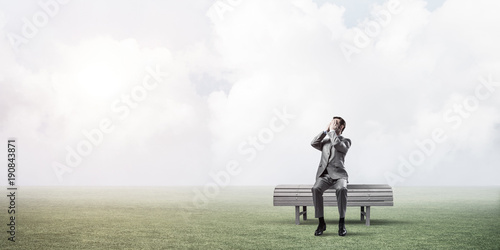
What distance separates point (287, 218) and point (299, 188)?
167cm

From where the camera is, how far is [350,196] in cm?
1185

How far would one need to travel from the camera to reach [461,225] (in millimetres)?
12086

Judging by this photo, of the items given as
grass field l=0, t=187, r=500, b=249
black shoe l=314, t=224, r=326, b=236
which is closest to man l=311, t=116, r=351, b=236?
black shoe l=314, t=224, r=326, b=236

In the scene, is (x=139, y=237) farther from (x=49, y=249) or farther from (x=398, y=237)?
(x=398, y=237)

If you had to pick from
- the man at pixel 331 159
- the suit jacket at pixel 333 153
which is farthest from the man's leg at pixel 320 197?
the suit jacket at pixel 333 153

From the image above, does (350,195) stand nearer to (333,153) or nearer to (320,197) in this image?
(320,197)

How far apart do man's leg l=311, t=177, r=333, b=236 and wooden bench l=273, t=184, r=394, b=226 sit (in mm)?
1032

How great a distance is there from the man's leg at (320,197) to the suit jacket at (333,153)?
0.53ft

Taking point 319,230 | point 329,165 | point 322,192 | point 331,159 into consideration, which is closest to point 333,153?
point 331,159

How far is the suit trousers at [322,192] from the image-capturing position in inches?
409

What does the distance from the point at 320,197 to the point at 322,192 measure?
125 millimetres

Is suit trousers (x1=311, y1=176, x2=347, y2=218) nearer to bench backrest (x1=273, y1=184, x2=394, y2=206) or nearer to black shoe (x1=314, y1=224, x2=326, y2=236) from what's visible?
black shoe (x1=314, y1=224, x2=326, y2=236)

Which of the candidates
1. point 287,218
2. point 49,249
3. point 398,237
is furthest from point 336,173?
point 49,249

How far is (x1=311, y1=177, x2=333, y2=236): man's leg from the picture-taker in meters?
10.3
